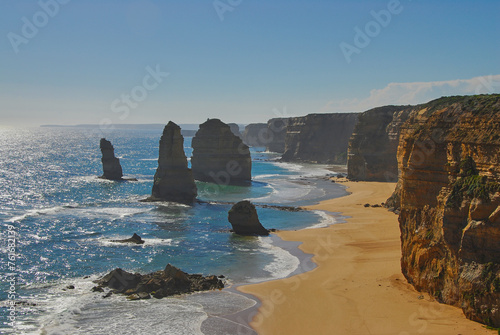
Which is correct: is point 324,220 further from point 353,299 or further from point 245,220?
point 353,299

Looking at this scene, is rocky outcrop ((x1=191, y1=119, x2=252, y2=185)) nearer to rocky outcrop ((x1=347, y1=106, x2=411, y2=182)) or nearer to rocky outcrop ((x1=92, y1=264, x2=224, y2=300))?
rocky outcrop ((x1=347, y1=106, x2=411, y2=182))

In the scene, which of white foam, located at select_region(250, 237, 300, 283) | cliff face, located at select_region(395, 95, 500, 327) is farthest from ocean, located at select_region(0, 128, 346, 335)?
cliff face, located at select_region(395, 95, 500, 327)

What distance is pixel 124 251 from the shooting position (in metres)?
37.3

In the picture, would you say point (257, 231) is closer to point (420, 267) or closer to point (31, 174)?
point (420, 267)

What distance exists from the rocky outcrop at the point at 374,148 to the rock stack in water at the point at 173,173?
3470 cm

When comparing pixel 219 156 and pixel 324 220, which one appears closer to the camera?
pixel 324 220

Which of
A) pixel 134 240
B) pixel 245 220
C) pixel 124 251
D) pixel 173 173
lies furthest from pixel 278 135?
pixel 124 251

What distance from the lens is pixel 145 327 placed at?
22781 millimetres

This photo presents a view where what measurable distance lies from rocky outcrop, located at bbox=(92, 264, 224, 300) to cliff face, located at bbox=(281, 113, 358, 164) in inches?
4100

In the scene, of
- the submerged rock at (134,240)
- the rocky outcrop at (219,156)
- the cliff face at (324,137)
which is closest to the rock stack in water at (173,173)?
the submerged rock at (134,240)

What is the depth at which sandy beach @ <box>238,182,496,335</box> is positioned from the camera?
21.1 meters

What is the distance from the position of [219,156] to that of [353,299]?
6434 cm

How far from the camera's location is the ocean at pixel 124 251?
78.5 ft

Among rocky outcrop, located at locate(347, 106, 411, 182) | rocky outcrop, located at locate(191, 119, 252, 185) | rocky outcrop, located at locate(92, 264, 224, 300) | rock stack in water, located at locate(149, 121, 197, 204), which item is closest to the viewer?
rocky outcrop, located at locate(92, 264, 224, 300)
